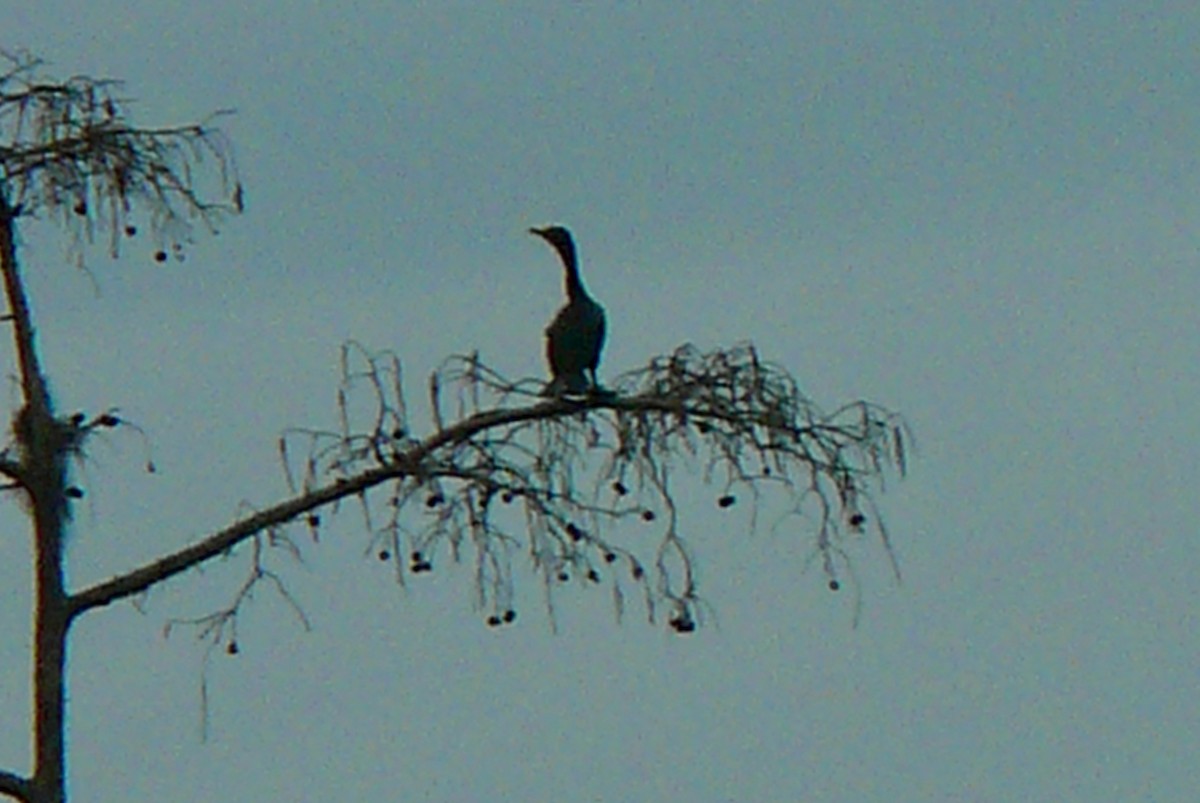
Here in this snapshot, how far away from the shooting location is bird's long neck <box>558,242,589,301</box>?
13383mm

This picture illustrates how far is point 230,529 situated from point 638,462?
1.25 metres

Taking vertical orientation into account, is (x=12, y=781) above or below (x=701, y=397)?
below

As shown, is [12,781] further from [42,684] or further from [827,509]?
[827,509]

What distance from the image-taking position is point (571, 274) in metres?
13.5

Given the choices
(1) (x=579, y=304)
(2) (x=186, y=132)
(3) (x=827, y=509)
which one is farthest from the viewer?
(1) (x=579, y=304)

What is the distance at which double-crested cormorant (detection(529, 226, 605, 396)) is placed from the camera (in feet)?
39.0

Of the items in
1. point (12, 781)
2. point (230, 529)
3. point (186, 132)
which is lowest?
point (12, 781)

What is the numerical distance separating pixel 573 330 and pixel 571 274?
730 mm

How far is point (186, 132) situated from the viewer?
10406mm

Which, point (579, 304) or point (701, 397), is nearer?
point (701, 397)

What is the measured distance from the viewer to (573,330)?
12797 millimetres

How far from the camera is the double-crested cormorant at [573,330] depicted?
1189 cm

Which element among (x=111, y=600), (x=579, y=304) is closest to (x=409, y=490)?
(x=111, y=600)

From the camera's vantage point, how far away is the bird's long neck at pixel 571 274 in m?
13.4
